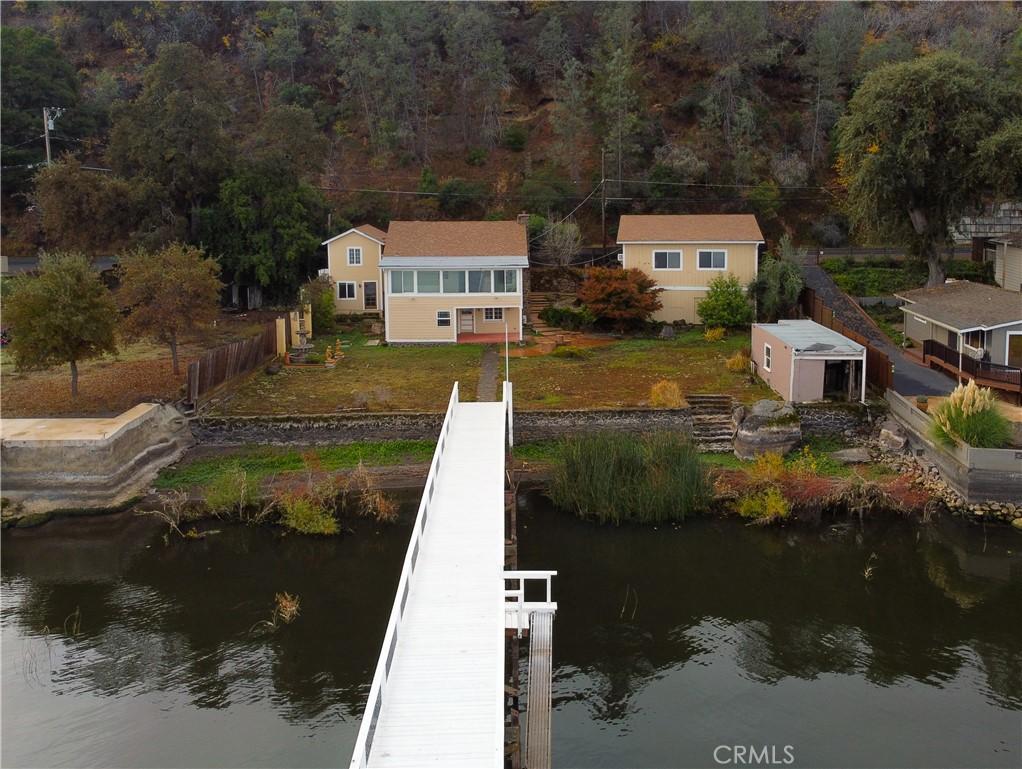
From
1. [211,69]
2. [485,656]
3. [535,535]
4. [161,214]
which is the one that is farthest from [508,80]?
[485,656]

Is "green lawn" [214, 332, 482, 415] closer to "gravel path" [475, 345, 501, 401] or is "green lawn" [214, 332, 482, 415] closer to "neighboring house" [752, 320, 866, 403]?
"gravel path" [475, 345, 501, 401]

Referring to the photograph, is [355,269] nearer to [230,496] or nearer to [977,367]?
[230,496]

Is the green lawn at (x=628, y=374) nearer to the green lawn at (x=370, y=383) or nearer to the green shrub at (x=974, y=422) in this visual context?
the green lawn at (x=370, y=383)

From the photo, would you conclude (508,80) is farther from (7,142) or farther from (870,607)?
(870,607)

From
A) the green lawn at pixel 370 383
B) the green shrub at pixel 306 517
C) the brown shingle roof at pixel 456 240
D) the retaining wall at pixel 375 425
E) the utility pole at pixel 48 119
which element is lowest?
the green shrub at pixel 306 517

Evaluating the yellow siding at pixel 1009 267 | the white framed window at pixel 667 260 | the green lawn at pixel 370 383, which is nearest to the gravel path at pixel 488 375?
the green lawn at pixel 370 383

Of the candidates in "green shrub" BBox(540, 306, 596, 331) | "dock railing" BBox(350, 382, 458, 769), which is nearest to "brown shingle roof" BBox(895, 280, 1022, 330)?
"green shrub" BBox(540, 306, 596, 331)
